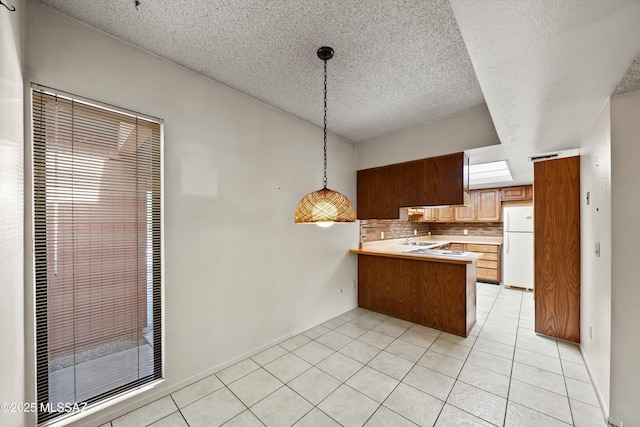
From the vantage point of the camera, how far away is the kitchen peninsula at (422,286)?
298 centimetres

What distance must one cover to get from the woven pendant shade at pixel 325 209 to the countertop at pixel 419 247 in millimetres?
1891

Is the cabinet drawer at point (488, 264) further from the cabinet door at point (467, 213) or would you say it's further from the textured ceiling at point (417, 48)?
the textured ceiling at point (417, 48)

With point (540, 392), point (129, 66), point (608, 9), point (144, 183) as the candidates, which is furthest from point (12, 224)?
point (540, 392)

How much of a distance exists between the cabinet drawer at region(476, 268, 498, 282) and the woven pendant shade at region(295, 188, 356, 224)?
5.09 m

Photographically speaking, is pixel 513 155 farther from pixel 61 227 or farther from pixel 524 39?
pixel 61 227

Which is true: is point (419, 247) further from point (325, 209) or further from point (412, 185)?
point (325, 209)

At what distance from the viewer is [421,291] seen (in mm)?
3309

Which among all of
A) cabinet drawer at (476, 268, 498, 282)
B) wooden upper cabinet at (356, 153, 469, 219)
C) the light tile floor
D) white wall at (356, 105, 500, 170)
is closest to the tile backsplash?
wooden upper cabinet at (356, 153, 469, 219)

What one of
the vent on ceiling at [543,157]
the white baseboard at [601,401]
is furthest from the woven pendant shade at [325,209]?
the vent on ceiling at [543,157]

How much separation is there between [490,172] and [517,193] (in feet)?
5.50

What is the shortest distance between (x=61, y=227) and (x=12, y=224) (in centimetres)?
38

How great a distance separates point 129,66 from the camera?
1.81 meters

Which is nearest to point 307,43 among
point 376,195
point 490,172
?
point 376,195

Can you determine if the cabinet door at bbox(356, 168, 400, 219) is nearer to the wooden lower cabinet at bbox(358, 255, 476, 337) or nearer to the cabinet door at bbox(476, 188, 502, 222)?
the wooden lower cabinet at bbox(358, 255, 476, 337)
